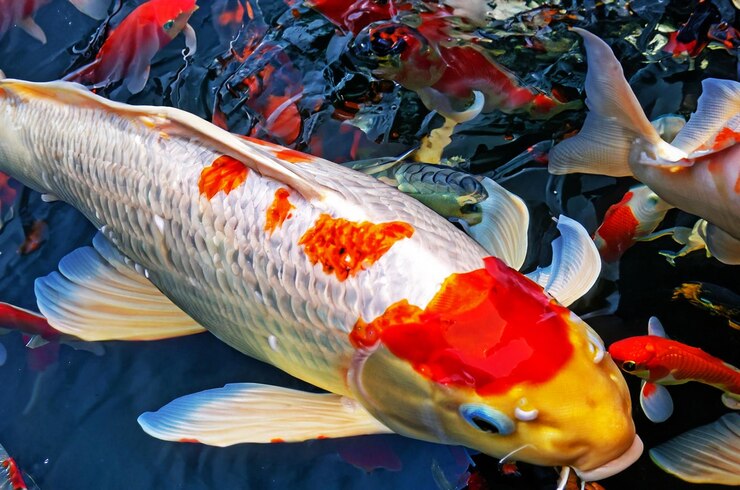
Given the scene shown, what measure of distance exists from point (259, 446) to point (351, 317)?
0.78m

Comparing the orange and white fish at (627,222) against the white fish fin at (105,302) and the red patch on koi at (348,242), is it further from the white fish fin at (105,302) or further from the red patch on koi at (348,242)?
the white fish fin at (105,302)

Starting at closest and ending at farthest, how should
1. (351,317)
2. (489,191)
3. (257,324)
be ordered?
(351,317) < (257,324) < (489,191)

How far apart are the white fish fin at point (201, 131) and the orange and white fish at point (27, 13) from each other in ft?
3.89

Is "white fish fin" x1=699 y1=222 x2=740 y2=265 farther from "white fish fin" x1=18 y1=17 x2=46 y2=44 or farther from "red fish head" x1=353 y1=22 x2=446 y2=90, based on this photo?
"white fish fin" x1=18 y1=17 x2=46 y2=44

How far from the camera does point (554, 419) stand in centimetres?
165

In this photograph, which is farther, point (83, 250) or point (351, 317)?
point (83, 250)

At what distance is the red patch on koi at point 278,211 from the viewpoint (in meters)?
1.97

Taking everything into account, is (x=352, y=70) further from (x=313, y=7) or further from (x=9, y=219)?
(x=9, y=219)

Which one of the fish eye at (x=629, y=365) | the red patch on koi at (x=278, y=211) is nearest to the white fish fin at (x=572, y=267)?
the fish eye at (x=629, y=365)

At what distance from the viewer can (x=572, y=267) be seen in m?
2.16

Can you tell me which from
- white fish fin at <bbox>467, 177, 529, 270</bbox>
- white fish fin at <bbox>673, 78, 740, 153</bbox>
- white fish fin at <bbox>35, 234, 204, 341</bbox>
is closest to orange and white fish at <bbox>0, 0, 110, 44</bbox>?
white fish fin at <bbox>35, 234, 204, 341</bbox>

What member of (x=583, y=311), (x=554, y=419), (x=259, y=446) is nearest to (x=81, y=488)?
(x=259, y=446)

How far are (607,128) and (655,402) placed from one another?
0.87 m

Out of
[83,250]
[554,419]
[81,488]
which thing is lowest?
[81,488]
